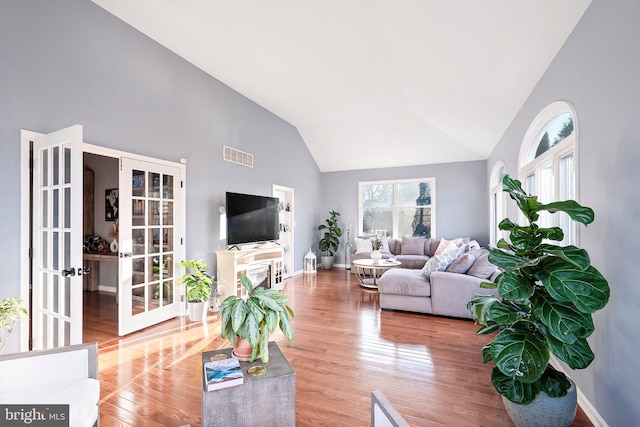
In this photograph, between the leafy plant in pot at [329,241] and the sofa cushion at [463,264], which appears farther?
the leafy plant in pot at [329,241]

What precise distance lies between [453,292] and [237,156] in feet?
12.7

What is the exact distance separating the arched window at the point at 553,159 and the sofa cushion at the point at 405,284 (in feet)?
5.01

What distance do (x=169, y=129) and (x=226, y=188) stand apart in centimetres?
124

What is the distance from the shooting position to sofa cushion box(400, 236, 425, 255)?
22.9 ft

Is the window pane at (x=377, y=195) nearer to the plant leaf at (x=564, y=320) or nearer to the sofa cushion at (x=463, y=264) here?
the sofa cushion at (x=463, y=264)

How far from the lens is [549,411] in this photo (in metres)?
1.63

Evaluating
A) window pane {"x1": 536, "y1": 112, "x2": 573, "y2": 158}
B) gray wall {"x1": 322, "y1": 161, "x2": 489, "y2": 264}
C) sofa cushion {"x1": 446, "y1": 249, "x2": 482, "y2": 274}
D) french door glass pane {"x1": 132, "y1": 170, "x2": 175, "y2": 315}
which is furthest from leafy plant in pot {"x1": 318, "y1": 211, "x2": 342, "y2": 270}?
window pane {"x1": 536, "y1": 112, "x2": 573, "y2": 158}

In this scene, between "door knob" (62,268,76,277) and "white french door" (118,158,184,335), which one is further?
"white french door" (118,158,184,335)

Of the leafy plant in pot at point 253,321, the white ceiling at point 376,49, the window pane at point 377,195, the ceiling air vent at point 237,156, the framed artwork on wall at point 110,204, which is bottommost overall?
the leafy plant in pot at point 253,321

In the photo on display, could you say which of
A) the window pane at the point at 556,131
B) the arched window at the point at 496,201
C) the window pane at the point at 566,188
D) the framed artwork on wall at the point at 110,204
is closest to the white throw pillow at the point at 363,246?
the arched window at the point at 496,201

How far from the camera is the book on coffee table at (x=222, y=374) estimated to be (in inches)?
54.5

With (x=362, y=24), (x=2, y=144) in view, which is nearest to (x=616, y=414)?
(x=362, y=24)

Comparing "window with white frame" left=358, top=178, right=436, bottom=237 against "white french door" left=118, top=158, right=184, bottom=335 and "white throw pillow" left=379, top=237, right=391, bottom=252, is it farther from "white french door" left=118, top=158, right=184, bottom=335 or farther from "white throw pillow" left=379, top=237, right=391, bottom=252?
"white french door" left=118, top=158, right=184, bottom=335

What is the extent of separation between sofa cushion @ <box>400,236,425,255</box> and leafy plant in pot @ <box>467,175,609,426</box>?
523 centimetres
